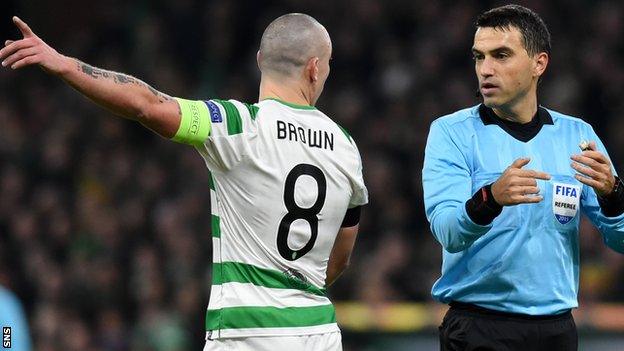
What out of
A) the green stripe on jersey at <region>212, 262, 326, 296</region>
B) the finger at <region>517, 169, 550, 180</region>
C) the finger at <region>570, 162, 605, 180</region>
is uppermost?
the finger at <region>570, 162, 605, 180</region>

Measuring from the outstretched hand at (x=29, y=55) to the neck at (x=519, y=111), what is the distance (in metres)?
1.75

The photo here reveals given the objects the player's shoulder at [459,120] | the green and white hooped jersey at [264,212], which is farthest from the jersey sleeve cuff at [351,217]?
the player's shoulder at [459,120]

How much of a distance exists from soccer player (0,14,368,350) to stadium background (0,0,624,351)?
4.62m

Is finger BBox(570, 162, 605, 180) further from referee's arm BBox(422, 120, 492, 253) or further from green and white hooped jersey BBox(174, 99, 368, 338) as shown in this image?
green and white hooped jersey BBox(174, 99, 368, 338)

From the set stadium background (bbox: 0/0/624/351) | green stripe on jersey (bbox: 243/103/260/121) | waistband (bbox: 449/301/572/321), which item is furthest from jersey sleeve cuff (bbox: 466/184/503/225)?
stadium background (bbox: 0/0/624/351)

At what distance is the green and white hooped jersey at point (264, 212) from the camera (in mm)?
4418

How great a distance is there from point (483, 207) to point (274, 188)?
74 centimetres

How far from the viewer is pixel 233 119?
4.40m

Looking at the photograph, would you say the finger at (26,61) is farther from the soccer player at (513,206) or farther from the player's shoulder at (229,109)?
the soccer player at (513,206)

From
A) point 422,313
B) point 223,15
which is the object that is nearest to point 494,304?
point 422,313

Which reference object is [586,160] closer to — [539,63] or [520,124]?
[520,124]

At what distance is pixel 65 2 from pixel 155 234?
4.85 m

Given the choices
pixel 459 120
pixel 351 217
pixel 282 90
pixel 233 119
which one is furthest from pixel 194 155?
pixel 233 119

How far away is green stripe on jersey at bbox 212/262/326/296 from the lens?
4477mm
